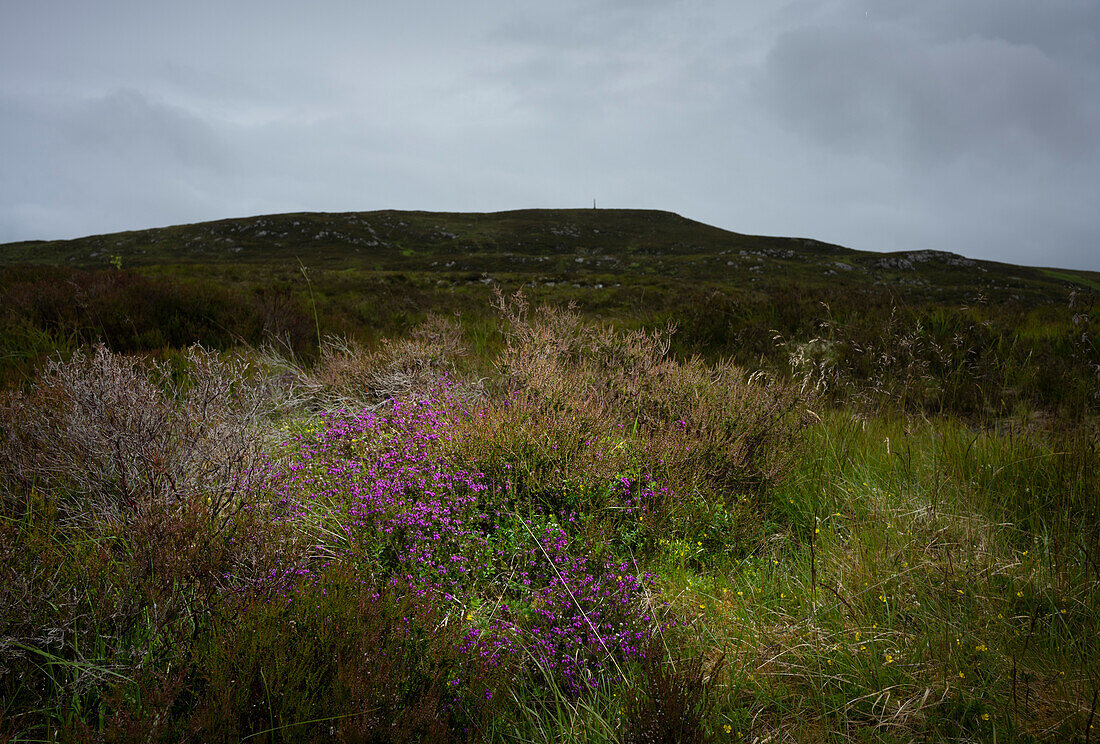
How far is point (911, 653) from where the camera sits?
1.89 meters

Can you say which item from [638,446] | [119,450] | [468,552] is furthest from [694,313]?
[119,450]

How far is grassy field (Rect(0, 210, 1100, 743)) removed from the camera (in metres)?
1.59

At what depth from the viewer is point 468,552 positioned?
253 cm

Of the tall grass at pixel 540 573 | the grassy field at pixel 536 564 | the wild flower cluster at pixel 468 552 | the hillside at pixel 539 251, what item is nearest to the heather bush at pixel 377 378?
the grassy field at pixel 536 564

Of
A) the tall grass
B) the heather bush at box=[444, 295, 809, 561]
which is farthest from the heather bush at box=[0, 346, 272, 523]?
the heather bush at box=[444, 295, 809, 561]

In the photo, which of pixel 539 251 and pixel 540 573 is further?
pixel 539 251

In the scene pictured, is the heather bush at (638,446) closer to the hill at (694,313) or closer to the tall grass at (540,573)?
the tall grass at (540,573)

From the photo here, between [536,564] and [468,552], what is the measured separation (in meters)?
0.32

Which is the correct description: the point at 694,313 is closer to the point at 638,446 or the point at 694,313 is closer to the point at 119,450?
the point at 638,446

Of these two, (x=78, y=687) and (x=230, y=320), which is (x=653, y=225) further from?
(x=78, y=687)

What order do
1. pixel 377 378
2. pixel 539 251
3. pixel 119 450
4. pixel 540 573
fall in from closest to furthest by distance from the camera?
pixel 119 450
pixel 540 573
pixel 377 378
pixel 539 251

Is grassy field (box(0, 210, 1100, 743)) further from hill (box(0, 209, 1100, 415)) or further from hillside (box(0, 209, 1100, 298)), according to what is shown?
hillside (box(0, 209, 1100, 298))

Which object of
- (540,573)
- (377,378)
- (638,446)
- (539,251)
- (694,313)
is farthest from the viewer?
(539,251)

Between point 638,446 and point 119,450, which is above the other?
point 119,450
